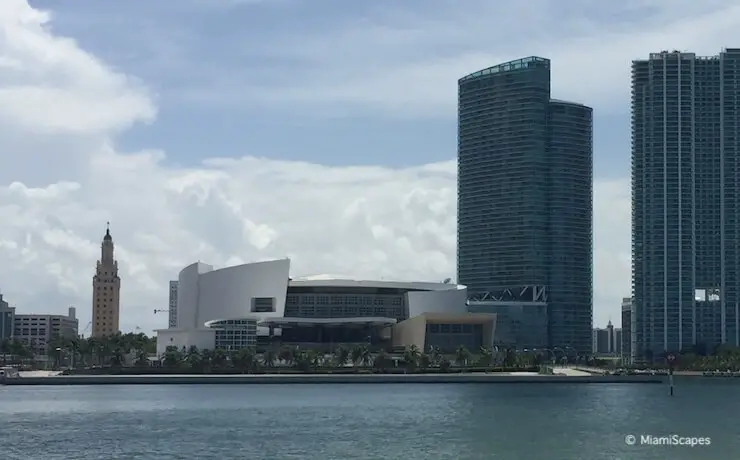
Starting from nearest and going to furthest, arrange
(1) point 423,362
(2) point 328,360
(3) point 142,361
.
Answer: (1) point 423,362 < (3) point 142,361 < (2) point 328,360

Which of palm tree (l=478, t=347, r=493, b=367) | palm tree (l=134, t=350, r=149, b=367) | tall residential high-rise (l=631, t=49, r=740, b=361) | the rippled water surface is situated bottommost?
the rippled water surface

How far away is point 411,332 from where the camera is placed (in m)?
163

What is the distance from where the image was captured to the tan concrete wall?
159625 millimetres

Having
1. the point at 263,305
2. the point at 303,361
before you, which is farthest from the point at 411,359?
the point at 263,305

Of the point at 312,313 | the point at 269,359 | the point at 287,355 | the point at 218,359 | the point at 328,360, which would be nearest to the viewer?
the point at 218,359

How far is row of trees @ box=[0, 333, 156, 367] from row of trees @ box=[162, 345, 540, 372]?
5293 millimetres

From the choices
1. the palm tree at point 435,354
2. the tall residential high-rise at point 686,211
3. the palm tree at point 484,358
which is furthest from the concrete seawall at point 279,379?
the tall residential high-rise at point 686,211

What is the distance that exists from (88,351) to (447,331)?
4665 centimetres

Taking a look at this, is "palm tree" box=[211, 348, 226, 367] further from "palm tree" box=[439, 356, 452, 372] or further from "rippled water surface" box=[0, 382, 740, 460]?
"rippled water surface" box=[0, 382, 740, 460]

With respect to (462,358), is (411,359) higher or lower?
lower

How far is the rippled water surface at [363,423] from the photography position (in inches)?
2152

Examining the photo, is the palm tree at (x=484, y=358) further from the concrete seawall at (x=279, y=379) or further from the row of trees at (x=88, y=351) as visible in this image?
the row of trees at (x=88, y=351)

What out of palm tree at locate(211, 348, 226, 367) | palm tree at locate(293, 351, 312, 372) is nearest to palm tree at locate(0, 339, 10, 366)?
palm tree at locate(211, 348, 226, 367)

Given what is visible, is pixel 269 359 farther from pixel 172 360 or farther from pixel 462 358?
pixel 462 358
